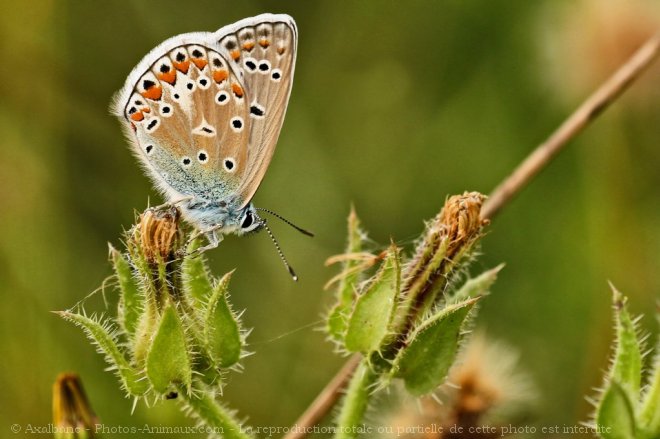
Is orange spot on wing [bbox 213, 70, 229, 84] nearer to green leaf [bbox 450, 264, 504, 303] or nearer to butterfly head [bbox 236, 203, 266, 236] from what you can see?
butterfly head [bbox 236, 203, 266, 236]

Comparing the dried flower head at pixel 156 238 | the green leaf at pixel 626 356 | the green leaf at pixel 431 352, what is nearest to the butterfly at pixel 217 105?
the dried flower head at pixel 156 238

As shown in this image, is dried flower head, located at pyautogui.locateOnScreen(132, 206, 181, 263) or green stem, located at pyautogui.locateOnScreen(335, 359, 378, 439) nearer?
dried flower head, located at pyautogui.locateOnScreen(132, 206, 181, 263)

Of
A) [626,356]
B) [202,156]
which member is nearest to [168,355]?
[202,156]

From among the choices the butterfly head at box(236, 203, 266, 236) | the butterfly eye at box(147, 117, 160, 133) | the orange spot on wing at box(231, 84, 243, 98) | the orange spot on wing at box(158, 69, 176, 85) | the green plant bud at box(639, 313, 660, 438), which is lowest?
the green plant bud at box(639, 313, 660, 438)

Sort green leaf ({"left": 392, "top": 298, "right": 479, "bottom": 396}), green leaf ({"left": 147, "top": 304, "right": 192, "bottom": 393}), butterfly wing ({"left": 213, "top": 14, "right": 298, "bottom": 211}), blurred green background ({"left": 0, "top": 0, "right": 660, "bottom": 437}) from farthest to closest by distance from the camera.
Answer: blurred green background ({"left": 0, "top": 0, "right": 660, "bottom": 437}) → butterfly wing ({"left": 213, "top": 14, "right": 298, "bottom": 211}) → green leaf ({"left": 392, "top": 298, "right": 479, "bottom": 396}) → green leaf ({"left": 147, "top": 304, "right": 192, "bottom": 393})

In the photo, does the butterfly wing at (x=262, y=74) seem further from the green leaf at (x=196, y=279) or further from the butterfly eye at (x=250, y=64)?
the green leaf at (x=196, y=279)

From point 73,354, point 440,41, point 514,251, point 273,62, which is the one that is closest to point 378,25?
point 440,41

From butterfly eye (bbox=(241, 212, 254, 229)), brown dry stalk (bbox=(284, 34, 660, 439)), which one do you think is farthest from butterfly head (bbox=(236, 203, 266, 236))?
brown dry stalk (bbox=(284, 34, 660, 439))

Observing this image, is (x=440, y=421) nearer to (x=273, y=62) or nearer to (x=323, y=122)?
(x=273, y=62)
